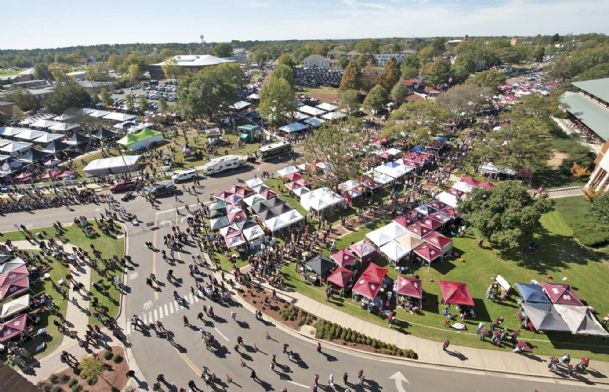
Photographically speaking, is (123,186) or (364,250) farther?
(123,186)

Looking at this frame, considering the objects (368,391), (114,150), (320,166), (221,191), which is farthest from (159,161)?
(368,391)

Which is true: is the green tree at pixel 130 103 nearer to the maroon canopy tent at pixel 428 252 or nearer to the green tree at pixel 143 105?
the green tree at pixel 143 105

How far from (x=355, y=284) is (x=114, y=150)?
59410 millimetres

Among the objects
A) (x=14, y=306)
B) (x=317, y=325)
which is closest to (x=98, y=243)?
(x=14, y=306)

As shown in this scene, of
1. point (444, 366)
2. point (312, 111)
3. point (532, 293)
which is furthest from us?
point (312, 111)

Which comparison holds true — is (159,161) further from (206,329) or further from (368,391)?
(368,391)

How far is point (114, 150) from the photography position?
60.6 meters

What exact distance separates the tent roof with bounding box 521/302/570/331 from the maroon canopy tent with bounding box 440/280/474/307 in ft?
12.8

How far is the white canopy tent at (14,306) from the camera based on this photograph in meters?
24.0

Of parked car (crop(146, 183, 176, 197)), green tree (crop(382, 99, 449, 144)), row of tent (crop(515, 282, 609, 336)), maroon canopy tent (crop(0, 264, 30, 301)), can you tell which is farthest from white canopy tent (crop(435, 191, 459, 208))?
maroon canopy tent (crop(0, 264, 30, 301))

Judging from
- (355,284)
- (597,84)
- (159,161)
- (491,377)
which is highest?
A: (597,84)

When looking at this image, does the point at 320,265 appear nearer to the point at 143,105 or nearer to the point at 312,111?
the point at 312,111

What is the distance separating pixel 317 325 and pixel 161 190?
3251cm

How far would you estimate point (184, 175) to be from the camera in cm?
4703
